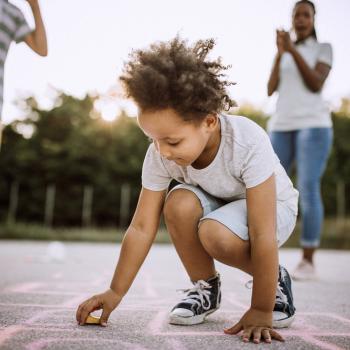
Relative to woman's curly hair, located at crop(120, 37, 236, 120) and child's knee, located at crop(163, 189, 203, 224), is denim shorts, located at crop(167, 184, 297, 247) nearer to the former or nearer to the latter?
child's knee, located at crop(163, 189, 203, 224)

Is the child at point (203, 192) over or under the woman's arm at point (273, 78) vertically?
under

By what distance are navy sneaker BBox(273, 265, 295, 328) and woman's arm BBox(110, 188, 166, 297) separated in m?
0.50

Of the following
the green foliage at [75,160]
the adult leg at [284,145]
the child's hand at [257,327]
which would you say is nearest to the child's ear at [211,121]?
the child's hand at [257,327]

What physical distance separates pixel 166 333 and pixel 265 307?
319 mm

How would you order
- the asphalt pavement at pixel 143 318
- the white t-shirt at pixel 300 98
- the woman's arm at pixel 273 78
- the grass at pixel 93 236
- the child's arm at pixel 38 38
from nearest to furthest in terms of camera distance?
the asphalt pavement at pixel 143 318
the child's arm at pixel 38 38
the white t-shirt at pixel 300 98
the woman's arm at pixel 273 78
the grass at pixel 93 236

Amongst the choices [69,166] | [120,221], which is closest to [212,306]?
[120,221]

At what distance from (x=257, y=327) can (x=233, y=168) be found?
558mm

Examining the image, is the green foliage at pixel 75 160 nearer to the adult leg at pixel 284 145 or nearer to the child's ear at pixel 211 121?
the adult leg at pixel 284 145

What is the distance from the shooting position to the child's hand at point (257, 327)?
1.42 meters

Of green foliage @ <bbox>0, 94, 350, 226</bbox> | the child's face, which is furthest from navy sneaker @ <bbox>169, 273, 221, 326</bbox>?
green foliage @ <bbox>0, 94, 350, 226</bbox>

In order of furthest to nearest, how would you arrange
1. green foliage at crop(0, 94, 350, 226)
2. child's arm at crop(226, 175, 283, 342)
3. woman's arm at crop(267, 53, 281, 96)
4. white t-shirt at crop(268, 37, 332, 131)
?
1. green foliage at crop(0, 94, 350, 226)
2. woman's arm at crop(267, 53, 281, 96)
3. white t-shirt at crop(268, 37, 332, 131)
4. child's arm at crop(226, 175, 283, 342)

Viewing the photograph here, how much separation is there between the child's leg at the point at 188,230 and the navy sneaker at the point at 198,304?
0.15ft

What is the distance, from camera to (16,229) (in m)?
11.6

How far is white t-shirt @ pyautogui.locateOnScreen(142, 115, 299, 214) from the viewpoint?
1672 millimetres
